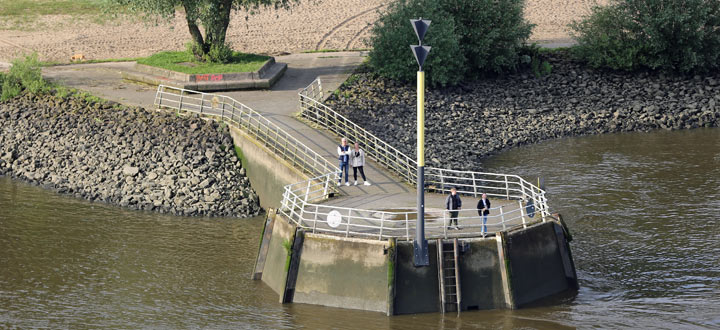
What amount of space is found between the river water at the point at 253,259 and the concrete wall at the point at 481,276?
0.35m

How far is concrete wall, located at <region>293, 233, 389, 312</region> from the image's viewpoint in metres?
24.8

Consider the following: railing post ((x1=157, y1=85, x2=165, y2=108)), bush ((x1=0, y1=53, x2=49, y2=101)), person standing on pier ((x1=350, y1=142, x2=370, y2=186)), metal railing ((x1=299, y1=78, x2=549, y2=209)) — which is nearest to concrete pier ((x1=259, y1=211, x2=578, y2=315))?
metal railing ((x1=299, y1=78, x2=549, y2=209))

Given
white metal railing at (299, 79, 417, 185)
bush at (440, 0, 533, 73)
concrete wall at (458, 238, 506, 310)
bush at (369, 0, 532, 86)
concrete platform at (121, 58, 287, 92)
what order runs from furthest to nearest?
bush at (440, 0, 533, 73), bush at (369, 0, 532, 86), concrete platform at (121, 58, 287, 92), white metal railing at (299, 79, 417, 185), concrete wall at (458, 238, 506, 310)

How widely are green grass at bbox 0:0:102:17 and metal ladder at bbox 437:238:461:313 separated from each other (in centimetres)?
4401

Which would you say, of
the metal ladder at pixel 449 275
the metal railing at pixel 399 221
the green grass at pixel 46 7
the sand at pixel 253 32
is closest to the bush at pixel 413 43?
the sand at pixel 253 32

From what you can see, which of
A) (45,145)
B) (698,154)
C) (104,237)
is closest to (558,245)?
(104,237)

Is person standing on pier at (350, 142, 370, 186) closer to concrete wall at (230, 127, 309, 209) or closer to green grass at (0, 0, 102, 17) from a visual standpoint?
concrete wall at (230, 127, 309, 209)

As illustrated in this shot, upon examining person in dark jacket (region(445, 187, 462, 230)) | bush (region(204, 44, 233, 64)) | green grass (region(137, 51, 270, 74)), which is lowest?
person in dark jacket (region(445, 187, 462, 230))

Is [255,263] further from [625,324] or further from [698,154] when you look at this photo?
[698,154]

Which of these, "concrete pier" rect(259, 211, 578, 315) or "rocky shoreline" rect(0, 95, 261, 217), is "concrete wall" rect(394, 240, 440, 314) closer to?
"concrete pier" rect(259, 211, 578, 315)

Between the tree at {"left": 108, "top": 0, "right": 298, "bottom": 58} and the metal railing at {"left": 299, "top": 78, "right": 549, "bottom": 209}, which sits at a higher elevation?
the tree at {"left": 108, "top": 0, "right": 298, "bottom": 58}

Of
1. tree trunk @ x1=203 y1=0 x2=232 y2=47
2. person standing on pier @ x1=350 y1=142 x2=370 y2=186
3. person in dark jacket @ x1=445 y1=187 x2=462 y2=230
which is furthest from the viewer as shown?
tree trunk @ x1=203 y1=0 x2=232 y2=47

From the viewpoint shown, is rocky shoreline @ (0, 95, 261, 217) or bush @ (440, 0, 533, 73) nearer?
rocky shoreline @ (0, 95, 261, 217)

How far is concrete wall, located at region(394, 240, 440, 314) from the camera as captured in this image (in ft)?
81.1
